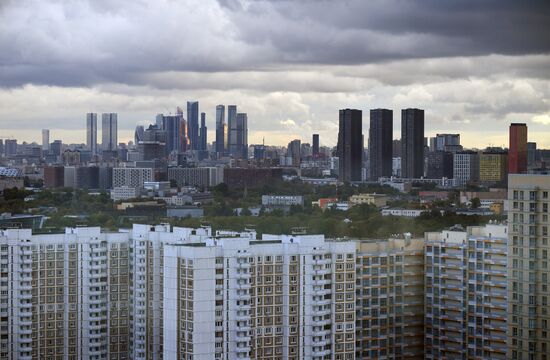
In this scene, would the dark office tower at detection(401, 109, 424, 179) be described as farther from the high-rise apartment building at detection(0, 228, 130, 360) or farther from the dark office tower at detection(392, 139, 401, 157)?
the high-rise apartment building at detection(0, 228, 130, 360)

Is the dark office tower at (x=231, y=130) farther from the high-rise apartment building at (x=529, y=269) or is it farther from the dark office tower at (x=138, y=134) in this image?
the high-rise apartment building at (x=529, y=269)

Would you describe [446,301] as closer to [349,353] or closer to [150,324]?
[349,353]

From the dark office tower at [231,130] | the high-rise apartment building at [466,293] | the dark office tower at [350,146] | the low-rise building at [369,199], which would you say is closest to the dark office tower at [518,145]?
the high-rise apartment building at [466,293]

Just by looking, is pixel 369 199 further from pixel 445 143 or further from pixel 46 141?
pixel 46 141

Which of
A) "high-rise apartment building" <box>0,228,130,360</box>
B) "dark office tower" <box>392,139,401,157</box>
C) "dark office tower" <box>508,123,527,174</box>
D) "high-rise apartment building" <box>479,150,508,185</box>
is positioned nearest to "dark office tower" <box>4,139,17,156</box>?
"dark office tower" <box>392,139,401,157</box>

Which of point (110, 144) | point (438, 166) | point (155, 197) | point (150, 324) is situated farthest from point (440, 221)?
point (110, 144)

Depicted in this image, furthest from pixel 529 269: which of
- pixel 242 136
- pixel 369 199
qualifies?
pixel 242 136
